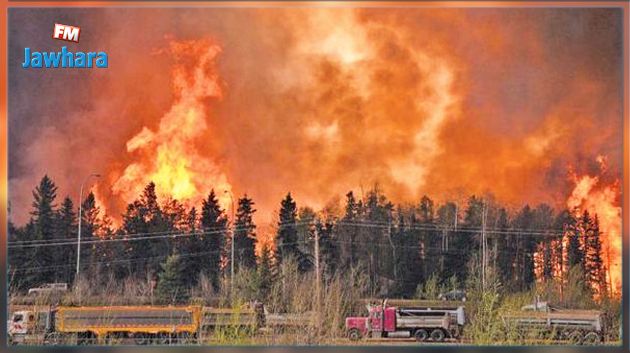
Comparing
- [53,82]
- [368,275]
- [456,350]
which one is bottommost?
[456,350]

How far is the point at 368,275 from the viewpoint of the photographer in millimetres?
16484

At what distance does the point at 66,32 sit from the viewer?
53.1 ft

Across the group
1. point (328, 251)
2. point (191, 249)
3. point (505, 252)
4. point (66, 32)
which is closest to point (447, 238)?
point (505, 252)

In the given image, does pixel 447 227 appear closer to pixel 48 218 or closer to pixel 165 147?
pixel 165 147

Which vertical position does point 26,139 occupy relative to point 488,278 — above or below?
above

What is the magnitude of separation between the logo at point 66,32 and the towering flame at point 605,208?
22.9 ft

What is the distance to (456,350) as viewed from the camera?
1641 cm

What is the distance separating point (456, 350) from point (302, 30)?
478cm

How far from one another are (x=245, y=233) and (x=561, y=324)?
447 cm

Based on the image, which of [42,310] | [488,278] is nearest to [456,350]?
[488,278]

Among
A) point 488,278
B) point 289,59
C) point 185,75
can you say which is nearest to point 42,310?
point 185,75

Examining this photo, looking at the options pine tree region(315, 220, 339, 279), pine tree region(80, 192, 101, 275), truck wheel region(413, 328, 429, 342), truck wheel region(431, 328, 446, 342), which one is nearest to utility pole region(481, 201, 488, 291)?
truck wheel region(431, 328, 446, 342)

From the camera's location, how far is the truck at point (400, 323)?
16391mm

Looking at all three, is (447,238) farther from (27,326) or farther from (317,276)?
(27,326)
